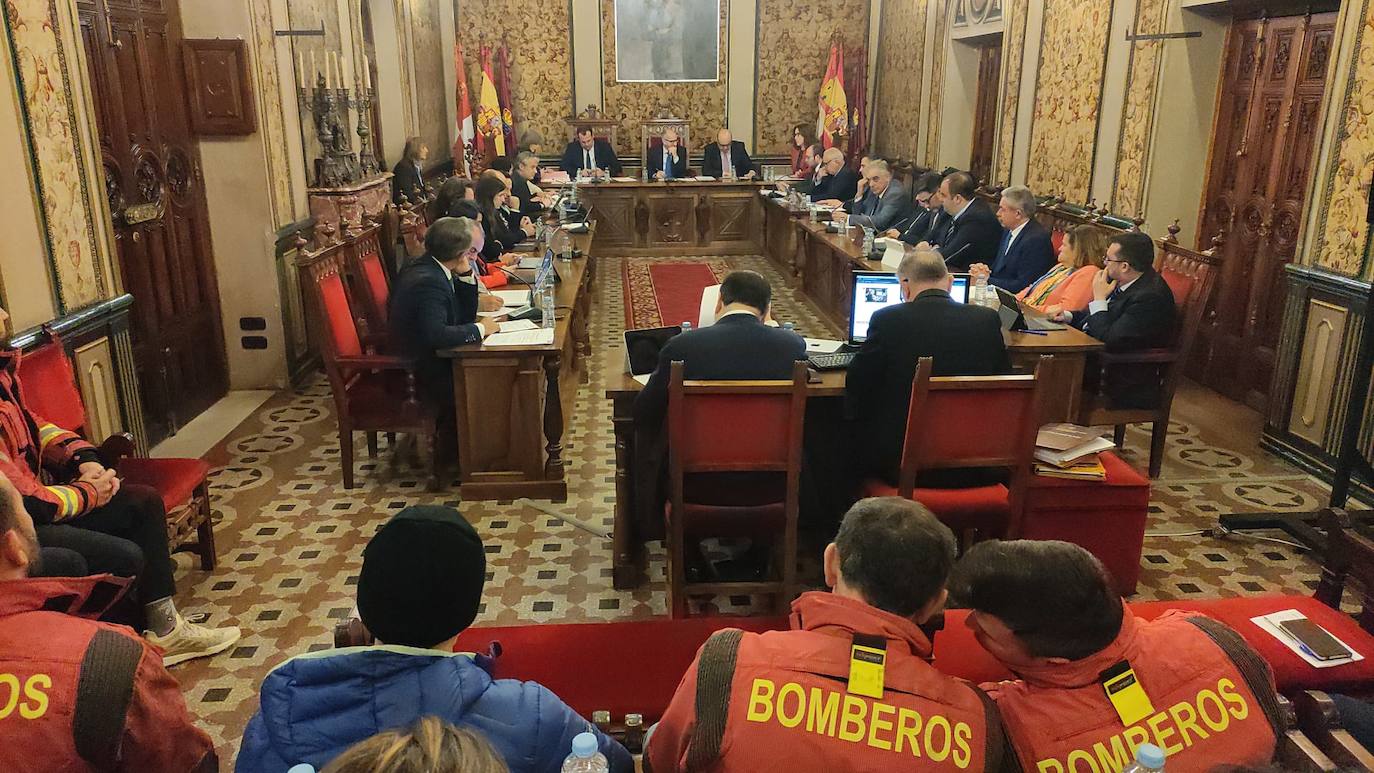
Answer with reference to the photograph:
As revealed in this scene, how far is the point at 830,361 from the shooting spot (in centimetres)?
359

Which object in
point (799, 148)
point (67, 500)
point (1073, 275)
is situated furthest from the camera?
point (799, 148)

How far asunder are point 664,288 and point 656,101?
179 inches

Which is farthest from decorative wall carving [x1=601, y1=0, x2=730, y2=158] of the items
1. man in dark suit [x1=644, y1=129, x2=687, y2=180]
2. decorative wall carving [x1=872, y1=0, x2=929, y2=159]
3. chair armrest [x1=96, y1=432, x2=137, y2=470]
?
chair armrest [x1=96, y1=432, x2=137, y2=470]

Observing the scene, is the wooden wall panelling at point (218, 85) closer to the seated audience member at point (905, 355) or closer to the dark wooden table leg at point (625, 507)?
the dark wooden table leg at point (625, 507)

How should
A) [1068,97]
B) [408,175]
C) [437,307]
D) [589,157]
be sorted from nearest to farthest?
[437,307]
[1068,97]
[408,175]
[589,157]

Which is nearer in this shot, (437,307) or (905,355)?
(905,355)

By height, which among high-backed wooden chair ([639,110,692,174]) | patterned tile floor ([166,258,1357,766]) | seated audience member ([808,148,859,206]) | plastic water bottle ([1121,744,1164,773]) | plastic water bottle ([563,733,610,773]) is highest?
high-backed wooden chair ([639,110,692,174])

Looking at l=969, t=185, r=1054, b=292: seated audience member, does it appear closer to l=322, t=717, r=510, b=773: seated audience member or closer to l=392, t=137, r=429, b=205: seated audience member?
l=322, t=717, r=510, b=773: seated audience member

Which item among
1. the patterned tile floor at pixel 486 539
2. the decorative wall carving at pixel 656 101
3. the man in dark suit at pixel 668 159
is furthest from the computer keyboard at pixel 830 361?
the decorative wall carving at pixel 656 101

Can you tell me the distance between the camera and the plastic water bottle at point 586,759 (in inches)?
53.6

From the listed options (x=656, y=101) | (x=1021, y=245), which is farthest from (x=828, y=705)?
(x=656, y=101)

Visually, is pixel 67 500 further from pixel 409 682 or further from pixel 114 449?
pixel 409 682

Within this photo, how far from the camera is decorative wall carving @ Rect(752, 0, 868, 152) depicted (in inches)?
484

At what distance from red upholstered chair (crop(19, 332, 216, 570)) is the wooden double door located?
5.11ft
